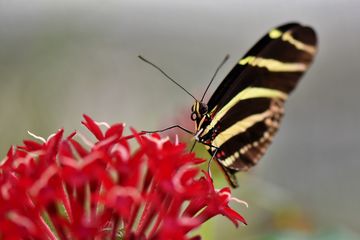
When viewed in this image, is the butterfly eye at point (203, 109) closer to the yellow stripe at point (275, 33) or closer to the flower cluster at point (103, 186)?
the yellow stripe at point (275, 33)

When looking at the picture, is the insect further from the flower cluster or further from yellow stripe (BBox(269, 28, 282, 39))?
the flower cluster

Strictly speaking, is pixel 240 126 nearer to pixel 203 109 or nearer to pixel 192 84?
pixel 203 109

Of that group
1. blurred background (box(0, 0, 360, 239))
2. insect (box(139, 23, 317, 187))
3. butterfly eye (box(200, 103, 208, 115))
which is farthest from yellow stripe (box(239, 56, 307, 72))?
blurred background (box(0, 0, 360, 239))

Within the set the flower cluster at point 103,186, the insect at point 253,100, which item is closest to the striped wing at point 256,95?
the insect at point 253,100

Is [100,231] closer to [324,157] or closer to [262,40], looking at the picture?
[262,40]

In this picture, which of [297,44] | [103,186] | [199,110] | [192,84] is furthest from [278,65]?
[192,84]

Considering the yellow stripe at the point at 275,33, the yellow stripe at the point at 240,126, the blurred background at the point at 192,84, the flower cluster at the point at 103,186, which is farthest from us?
the blurred background at the point at 192,84

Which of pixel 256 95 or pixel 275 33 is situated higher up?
pixel 275 33
